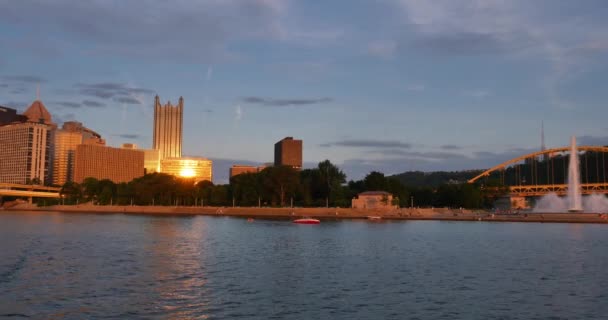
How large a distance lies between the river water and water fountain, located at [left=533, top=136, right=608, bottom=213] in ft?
298

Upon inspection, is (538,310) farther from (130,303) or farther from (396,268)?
(130,303)

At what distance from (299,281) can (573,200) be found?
123039 mm

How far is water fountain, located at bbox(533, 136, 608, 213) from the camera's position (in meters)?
136

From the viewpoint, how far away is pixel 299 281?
33406 millimetres

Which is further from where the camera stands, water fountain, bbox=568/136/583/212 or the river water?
water fountain, bbox=568/136/583/212

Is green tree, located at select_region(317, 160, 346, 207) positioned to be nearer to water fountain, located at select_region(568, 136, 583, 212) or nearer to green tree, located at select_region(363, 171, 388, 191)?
green tree, located at select_region(363, 171, 388, 191)

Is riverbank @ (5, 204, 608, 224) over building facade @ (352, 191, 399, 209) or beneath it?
beneath

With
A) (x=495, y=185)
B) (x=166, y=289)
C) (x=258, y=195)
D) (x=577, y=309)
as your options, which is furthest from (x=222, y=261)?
(x=495, y=185)

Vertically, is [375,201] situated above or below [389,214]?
above

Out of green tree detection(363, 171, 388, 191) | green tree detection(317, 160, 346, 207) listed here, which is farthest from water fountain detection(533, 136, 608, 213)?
green tree detection(317, 160, 346, 207)

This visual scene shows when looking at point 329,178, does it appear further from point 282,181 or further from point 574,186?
point 574,186

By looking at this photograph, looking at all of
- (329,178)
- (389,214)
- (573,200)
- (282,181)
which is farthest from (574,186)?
(282,181)

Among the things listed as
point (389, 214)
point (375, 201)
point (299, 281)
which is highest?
point (375, 201)

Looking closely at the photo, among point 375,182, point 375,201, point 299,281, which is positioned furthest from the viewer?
point 375,182
